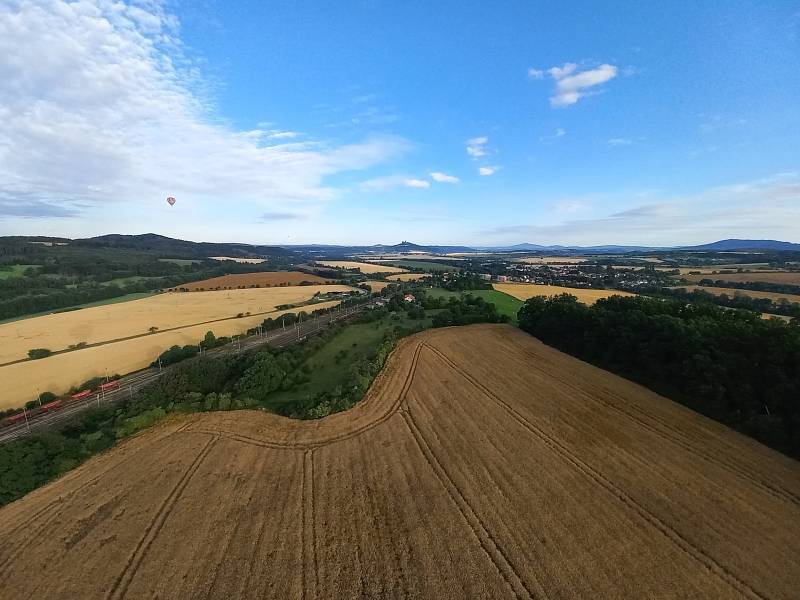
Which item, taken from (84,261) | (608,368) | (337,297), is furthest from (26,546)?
(84,261)

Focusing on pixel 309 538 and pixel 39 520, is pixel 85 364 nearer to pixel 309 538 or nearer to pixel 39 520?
pixel 39 520

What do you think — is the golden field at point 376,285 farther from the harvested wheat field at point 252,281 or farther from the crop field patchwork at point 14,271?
the crop field patchwork at point 14,271

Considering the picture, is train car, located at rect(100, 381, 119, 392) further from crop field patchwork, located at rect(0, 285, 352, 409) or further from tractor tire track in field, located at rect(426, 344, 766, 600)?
tractor tire track in field, located at rect(426, 344, 766, 600)

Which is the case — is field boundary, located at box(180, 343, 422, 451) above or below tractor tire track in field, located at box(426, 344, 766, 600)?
below

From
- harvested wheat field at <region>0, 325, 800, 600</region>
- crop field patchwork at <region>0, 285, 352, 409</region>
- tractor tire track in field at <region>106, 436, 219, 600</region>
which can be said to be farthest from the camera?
crop field patchwork at <region>0, 285, 352, 409</region>

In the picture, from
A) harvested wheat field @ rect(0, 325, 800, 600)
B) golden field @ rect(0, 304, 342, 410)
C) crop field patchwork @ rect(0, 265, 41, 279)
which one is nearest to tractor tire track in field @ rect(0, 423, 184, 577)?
harvested wheat field @ rect(0, 325, 800, 600)

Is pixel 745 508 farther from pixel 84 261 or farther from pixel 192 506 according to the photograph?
pixel 84 261

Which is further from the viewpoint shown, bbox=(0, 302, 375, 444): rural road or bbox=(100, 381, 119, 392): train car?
bbox=(100, 381, 119, 392): train car
